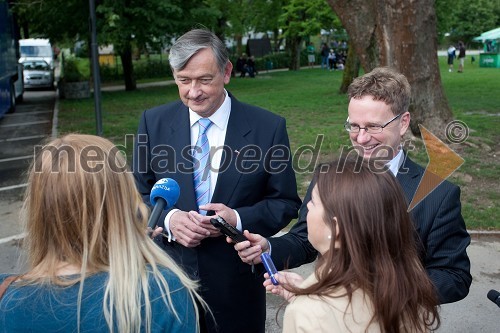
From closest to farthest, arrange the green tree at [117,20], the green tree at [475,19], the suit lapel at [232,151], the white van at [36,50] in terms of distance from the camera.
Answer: the suit lapel at [232,151]
the green tree at [117,20]
the white van at [36,50]
the green tree at [475,19]

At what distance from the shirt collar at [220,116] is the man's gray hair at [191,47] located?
21cm

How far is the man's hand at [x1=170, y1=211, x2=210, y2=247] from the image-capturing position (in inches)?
106

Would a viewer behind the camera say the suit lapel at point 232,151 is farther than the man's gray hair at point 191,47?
Yes

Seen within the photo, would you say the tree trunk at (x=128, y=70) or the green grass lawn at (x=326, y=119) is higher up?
the tree trunk at (x=128, y=70)

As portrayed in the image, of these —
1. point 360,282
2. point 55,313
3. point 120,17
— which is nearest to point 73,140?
point 55,313

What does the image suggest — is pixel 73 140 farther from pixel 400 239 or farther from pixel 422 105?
pixel 422 105

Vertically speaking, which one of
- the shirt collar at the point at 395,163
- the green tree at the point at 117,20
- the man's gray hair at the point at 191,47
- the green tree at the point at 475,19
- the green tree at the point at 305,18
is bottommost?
the shirt collar at the point at 395,163

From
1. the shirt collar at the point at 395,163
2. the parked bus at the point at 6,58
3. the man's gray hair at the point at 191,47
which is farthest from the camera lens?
the parked bus at the point at 6,58

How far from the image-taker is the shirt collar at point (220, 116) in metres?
3.04

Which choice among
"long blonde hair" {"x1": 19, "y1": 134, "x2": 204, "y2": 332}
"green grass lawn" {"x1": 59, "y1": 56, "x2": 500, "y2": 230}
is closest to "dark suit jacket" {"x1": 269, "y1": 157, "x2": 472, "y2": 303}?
"long blonde hair" {"x1": 19, "y1": 134, "x2": 204, "y2": 332}

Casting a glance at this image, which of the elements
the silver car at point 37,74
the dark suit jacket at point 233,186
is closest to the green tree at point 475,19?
the silver car at point 37,74

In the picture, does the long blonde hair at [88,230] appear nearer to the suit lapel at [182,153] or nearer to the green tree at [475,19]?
the suit lapel at [182,153]

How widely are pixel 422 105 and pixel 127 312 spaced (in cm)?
1042

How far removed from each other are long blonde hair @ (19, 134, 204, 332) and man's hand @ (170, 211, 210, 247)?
76 cm
